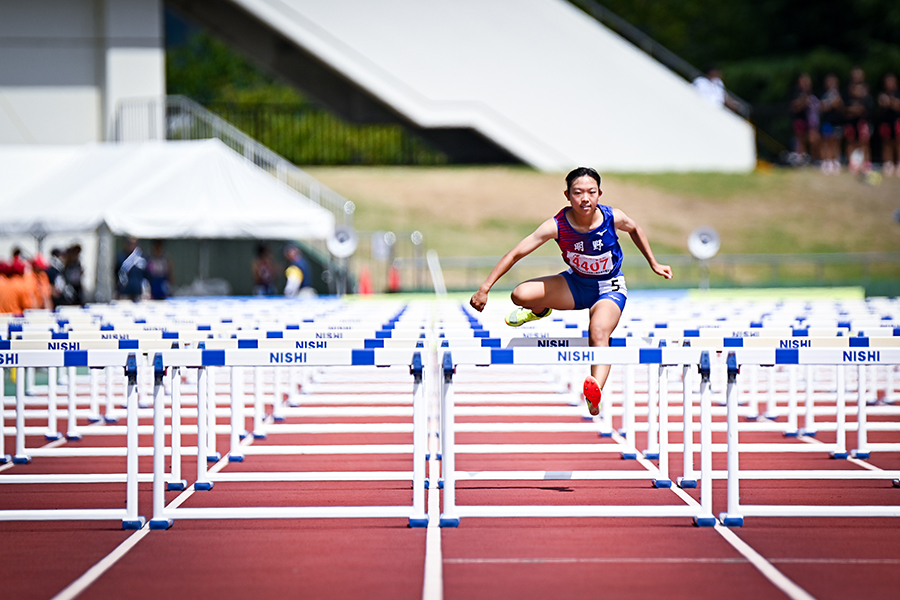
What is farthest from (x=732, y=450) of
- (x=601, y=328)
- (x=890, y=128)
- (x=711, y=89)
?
(x=890, y=128)

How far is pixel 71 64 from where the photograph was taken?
33406 mm

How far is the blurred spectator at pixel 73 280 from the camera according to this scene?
2319cm

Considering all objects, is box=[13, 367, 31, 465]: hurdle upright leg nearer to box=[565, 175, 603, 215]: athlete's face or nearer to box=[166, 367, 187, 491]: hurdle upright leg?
box=[166, 367, 187, 491]: hurdle upright leg

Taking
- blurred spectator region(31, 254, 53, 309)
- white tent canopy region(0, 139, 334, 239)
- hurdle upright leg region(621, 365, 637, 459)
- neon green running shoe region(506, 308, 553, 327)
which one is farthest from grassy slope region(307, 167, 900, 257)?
neon green running shoe region(506, 308, 553, 327)

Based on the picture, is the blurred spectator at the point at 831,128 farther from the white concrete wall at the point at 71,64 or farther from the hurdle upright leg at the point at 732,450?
the hurdle upright leg at the point at 732,450

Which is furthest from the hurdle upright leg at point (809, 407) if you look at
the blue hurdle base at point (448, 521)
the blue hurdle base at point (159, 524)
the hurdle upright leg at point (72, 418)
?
the hurdle upright leg at point (72, 418)

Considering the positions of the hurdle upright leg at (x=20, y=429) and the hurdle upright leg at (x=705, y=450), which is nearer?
the hurdle upright leg at (x=705, y=450)

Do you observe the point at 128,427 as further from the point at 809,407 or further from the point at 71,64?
the point at 71,64

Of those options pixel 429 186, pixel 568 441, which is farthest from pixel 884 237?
pixel 568 441

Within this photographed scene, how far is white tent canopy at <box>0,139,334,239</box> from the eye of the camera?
21.1m

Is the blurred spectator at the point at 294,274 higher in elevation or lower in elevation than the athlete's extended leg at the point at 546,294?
higher

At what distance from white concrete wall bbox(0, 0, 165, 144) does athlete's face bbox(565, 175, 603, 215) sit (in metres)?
29.4

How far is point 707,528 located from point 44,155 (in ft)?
81.7

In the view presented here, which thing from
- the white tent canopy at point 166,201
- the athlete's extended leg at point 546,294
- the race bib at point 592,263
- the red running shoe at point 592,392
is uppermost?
the white tent canopy at point 166,201
